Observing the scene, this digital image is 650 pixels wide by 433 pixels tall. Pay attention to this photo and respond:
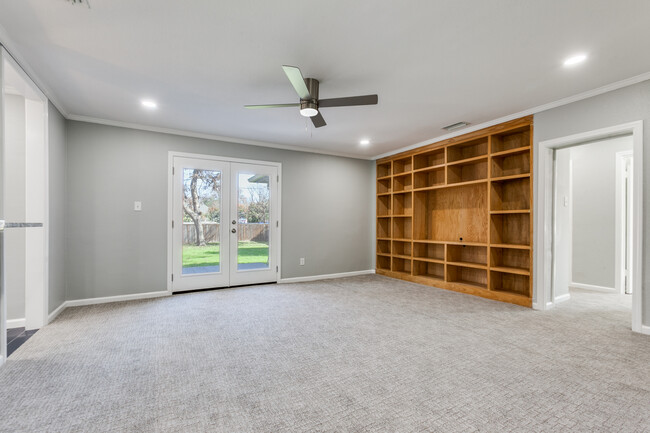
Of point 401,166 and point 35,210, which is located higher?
point 401,166

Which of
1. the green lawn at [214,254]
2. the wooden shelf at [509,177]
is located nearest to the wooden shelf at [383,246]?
the green lawn at [214,254]

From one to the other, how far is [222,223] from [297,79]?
10.3 feet

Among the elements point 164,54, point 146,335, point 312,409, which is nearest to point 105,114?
point 164,54

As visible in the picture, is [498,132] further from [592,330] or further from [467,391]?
[467,391]

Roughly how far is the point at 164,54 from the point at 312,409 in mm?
2902

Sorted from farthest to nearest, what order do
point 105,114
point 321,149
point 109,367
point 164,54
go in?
point 321,149 → point 105,114 → point 164,54 → point 109,367

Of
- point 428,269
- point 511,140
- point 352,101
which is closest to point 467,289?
point 428,269

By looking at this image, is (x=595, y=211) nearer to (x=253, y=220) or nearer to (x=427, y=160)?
(x=427, y=160)

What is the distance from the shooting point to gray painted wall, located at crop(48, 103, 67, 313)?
134 inches

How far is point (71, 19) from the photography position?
82.7 inches

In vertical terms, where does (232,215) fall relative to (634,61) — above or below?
below

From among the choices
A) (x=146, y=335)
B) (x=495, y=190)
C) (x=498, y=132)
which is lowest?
(x=146, y=335)

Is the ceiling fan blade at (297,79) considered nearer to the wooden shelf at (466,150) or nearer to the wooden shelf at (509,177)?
the wooden shelf at (509,177)

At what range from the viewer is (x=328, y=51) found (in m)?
2.45
